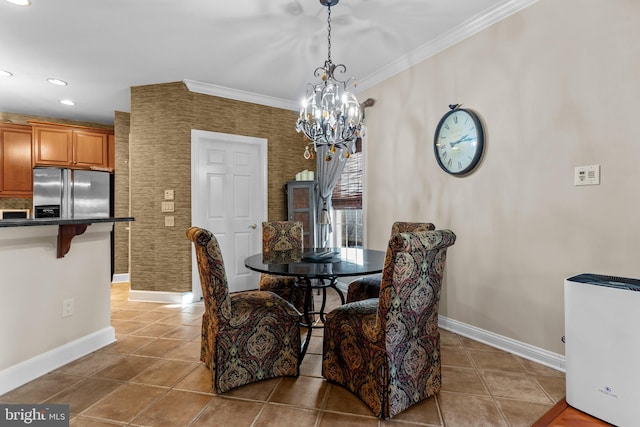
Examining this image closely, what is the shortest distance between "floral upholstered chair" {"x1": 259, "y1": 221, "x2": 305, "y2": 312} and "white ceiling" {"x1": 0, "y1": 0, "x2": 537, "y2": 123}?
175cm

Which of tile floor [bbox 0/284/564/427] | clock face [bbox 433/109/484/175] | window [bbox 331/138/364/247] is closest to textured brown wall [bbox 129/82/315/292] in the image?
tile floor [bbox 0/284/564/427]

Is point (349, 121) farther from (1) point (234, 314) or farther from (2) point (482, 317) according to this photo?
(2) point (482, 317)

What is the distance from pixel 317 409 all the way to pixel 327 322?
473mm

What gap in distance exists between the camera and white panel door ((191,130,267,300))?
392cm

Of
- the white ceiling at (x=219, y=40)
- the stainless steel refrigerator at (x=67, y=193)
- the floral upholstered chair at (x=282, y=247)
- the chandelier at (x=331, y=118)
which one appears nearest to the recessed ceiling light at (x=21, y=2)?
the white ceiling at (x=219, y=40)

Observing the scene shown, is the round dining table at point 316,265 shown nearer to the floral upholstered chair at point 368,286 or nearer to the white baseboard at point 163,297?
the floral upholstered chair at point 368,286

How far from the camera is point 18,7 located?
2432 mm

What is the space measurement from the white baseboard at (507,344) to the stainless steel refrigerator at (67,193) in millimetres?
5008

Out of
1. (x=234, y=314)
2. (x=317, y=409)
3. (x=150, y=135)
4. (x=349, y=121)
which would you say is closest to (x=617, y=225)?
(x=349, y=121)

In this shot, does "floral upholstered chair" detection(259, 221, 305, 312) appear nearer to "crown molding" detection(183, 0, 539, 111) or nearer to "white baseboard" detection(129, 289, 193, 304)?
"white baseboard" detection(129, 289, 193, 304)

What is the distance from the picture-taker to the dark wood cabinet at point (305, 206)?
4.28 m

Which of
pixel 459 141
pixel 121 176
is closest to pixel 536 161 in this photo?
pixel 459 141

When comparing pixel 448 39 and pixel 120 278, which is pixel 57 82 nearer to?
pixel 120 278

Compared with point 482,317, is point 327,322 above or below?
above
